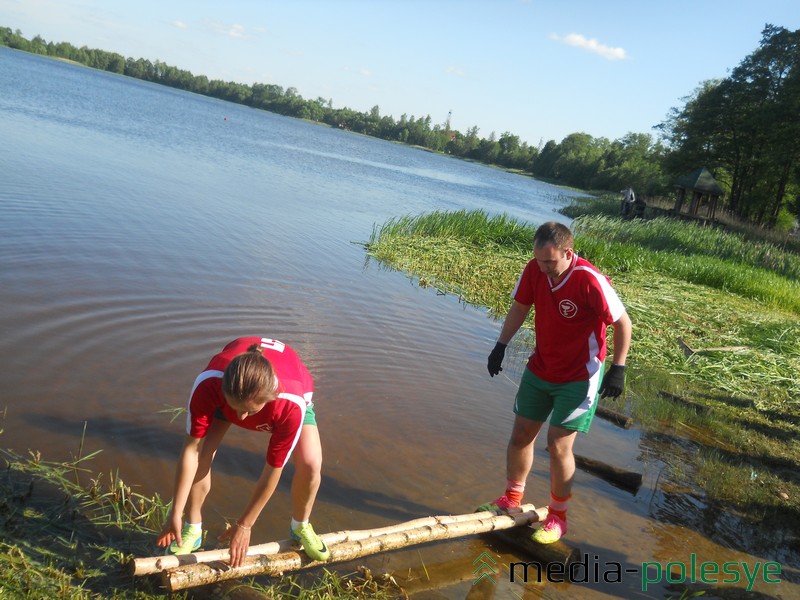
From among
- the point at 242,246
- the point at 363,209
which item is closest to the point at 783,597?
the point at 242,246

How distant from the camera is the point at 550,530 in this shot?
439cm

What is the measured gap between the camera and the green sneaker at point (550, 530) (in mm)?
4312

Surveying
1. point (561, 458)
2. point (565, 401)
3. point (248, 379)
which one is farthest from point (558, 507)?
point (248, 379)

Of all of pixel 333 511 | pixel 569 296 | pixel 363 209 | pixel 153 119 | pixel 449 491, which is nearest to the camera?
pixel 569 296

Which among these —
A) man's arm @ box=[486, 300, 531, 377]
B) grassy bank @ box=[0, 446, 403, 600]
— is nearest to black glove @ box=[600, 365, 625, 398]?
man's arm @ box=[486, 300, 531, 377]

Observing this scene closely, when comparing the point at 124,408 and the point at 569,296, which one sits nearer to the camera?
the point at 569,296

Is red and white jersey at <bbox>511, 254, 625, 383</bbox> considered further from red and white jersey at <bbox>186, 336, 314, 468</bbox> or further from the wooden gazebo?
the wooden gazebo

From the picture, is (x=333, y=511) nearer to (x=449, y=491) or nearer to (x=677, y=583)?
(x=449, y=491)

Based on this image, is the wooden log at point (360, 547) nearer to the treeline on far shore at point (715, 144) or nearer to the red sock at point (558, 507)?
the red sock at point (558, 507)

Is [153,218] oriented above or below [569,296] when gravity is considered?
below

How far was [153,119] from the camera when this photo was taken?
3738cm

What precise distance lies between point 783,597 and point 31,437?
5102 mm

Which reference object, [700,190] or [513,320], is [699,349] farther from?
[700,190]

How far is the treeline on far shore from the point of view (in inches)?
1497
